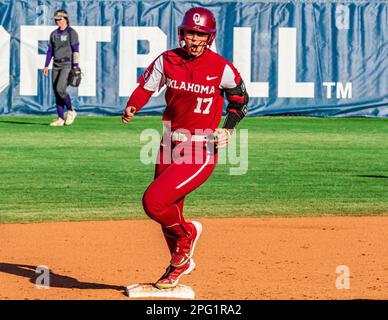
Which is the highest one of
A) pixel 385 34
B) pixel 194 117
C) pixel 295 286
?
pixel 385 34

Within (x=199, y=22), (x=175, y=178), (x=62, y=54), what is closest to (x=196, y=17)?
(x=199, y=22)

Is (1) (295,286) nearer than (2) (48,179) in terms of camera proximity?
Yes

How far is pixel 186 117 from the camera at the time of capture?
7.60 m

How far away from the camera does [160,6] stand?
25984mm

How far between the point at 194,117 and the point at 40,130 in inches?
572

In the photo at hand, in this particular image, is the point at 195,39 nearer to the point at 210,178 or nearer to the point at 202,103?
the point at 202,103

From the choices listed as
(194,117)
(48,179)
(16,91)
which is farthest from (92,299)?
(16,91)

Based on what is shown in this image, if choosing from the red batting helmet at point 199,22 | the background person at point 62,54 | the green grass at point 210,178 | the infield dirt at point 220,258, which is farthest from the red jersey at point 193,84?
the background person at point 62,54

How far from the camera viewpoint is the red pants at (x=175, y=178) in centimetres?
A: 741

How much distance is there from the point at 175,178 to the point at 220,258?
1.98m

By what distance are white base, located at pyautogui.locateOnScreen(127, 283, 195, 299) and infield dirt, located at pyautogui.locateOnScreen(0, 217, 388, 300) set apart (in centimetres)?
10

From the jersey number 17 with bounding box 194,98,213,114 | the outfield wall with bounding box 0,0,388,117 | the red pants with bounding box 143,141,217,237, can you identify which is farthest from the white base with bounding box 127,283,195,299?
the outfield wall with bounding box 0,0,388,117

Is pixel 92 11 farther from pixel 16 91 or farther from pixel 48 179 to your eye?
pixel 48 179

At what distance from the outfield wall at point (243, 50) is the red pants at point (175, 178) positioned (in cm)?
1799
